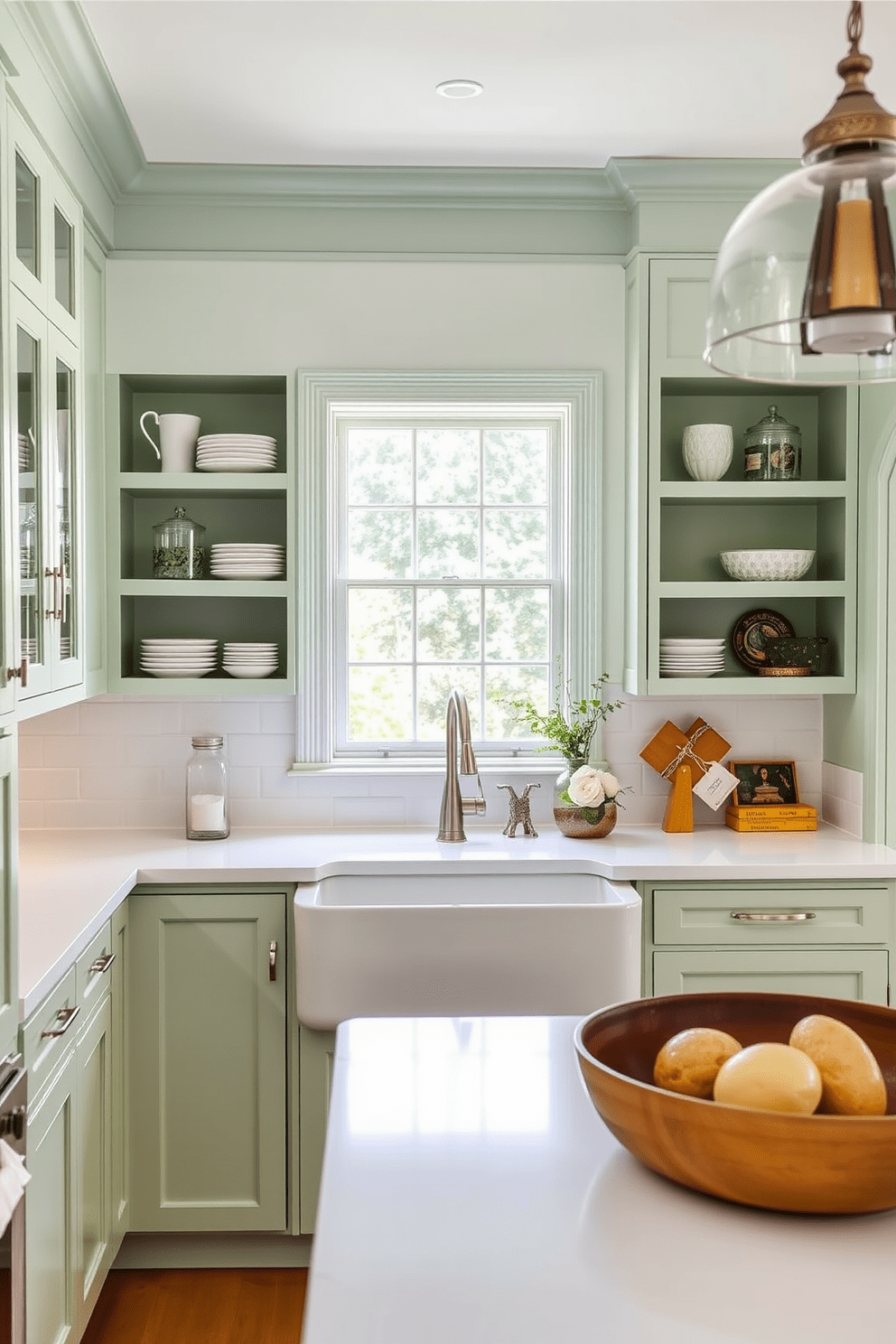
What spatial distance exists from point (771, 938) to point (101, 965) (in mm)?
1631

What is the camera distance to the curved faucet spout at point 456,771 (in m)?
3.12

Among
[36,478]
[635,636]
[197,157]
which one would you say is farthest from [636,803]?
[197,157]

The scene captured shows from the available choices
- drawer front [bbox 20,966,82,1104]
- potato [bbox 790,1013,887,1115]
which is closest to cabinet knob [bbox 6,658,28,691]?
drawer front [bbox 20,966,82,1104]

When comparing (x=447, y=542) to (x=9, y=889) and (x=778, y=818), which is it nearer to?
(x=778, y=818)

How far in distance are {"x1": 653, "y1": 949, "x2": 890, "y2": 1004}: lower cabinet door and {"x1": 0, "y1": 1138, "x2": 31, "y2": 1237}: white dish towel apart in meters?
1.74

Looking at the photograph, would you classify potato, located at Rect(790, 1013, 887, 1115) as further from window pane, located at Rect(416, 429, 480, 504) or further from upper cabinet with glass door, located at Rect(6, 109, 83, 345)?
window pane, located at Rect(416, 429, 480, 504)

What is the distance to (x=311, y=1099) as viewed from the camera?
9.29 feet

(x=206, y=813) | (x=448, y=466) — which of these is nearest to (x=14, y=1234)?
(x=206, y=813)

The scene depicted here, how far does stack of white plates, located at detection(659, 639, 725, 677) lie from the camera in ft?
10.7

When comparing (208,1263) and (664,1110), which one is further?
(208,1263)

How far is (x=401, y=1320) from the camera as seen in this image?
3.01 feet

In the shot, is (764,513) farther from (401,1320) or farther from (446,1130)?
(401,1320)

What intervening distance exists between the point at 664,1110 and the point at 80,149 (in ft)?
8.46

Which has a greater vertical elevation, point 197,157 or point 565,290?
point 197,157
